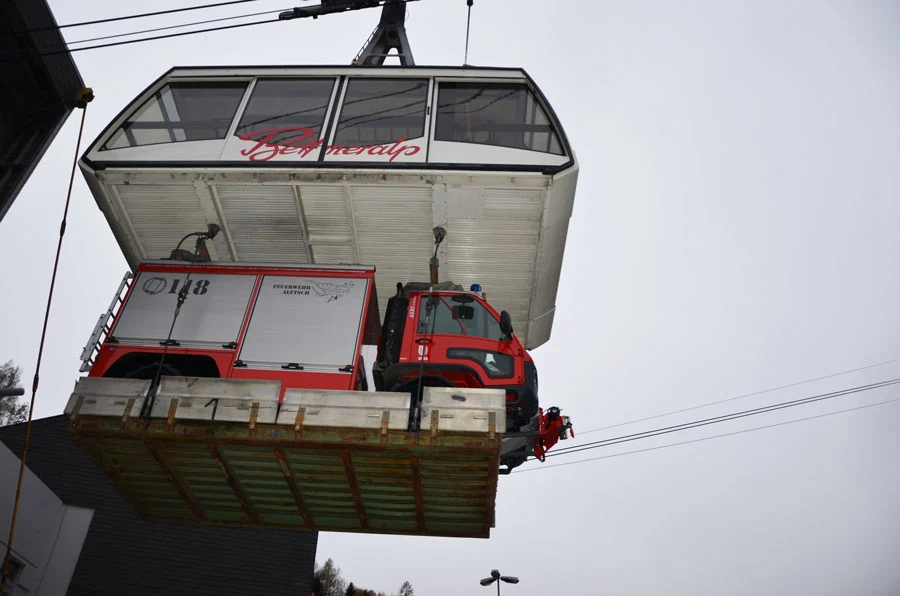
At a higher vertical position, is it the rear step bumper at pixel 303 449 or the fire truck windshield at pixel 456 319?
the fire truck windshield at pixel 456 319

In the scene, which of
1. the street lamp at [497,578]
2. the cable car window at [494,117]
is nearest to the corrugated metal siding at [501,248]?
the cable car window at [494,117]

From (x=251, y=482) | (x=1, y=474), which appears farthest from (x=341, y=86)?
(x=1, y=474)

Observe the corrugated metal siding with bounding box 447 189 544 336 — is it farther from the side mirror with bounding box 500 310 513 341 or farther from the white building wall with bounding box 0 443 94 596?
the white building wall with bounding box 0 443 94 596

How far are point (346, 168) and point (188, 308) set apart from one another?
9.83 feet

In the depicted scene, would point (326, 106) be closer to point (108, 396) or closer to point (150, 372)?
point (150, 372)

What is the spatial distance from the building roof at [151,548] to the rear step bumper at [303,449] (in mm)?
6104

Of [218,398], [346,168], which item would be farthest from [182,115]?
[218,398]

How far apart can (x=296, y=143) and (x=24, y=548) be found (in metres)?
8.22

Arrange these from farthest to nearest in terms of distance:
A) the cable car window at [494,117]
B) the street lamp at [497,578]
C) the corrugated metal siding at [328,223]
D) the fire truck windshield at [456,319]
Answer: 1. the street lamp at [497,578]
2. the corrugated metal siding at [328,223]
3. the cable car window at [494,117]
4. the fire truck windshield at [456,319]

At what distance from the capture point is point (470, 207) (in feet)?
34.3

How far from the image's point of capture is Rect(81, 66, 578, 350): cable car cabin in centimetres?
1009

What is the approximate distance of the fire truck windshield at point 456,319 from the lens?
373 inches

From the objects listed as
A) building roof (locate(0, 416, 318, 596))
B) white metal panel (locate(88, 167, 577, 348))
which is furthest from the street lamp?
white metal panel (locate(88, 167, 577, 348))

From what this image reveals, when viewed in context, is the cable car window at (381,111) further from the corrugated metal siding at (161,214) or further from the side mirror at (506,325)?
the side mirror at (506,325)
